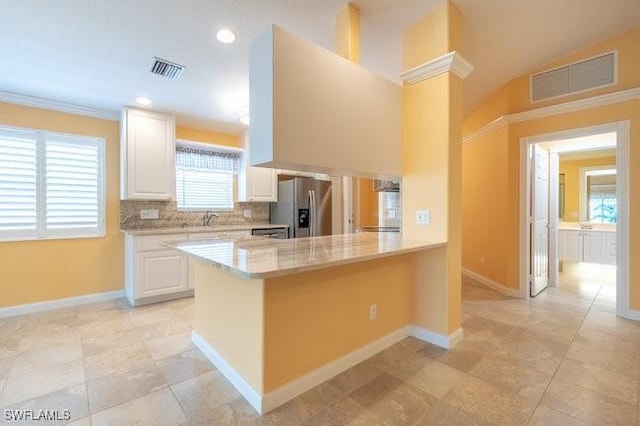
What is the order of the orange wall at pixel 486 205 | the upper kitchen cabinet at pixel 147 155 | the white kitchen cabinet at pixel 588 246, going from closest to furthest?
1. the upper kitchen cabinet at pixel 147 155
2. the orange wall at pixel 486 205
3. the white kitchen cabinet at pixel 588 246

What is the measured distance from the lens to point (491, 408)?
5.54 ft

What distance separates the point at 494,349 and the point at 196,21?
3.53 m

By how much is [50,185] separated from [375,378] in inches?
167

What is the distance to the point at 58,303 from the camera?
11.7 ft

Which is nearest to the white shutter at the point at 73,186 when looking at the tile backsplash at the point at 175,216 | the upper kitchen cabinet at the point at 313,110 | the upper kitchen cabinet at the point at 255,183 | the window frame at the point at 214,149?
the tile backsplash at the point at 175,216

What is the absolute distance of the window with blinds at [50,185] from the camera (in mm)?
3346

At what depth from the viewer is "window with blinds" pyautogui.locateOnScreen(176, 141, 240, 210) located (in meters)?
4.46

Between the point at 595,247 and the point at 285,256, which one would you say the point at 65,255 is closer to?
the point at 285,256

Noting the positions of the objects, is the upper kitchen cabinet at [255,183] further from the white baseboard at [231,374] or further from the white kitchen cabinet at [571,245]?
the white kitchen cabinet at [571,245]

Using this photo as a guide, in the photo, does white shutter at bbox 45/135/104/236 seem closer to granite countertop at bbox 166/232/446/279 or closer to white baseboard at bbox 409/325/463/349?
granite countertop at bbox 166/232/446/279

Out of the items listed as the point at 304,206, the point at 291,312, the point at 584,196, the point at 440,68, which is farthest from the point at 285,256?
the point at 584,196

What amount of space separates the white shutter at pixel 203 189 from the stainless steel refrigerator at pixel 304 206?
0.89 meters

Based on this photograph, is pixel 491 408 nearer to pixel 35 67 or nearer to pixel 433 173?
pixel 433 173

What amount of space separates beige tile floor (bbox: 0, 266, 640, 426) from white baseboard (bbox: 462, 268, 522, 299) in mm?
685
